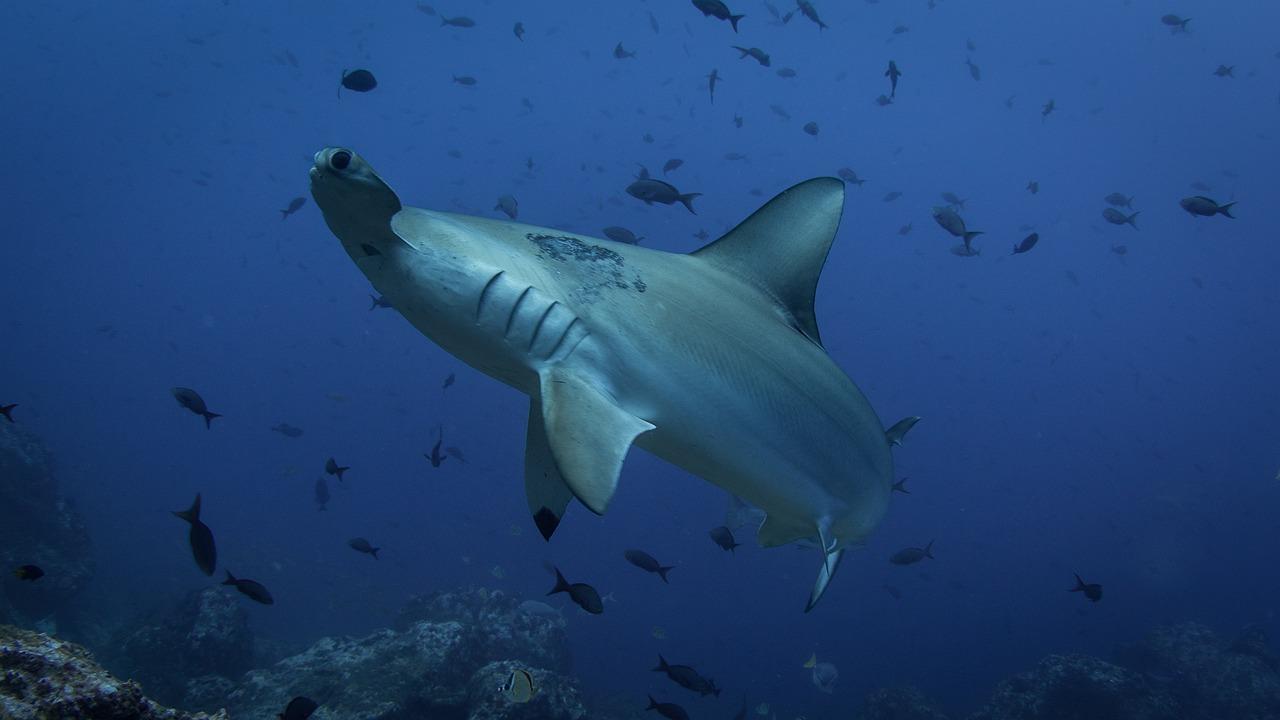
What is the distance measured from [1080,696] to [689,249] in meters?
46.3

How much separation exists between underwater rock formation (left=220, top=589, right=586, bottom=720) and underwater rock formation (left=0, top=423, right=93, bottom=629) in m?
7.41

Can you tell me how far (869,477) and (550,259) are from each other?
204 centimetres

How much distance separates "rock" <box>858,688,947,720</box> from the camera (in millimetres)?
14441

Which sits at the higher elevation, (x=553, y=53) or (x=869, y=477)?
(x=869, y=477)

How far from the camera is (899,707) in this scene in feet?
48.1

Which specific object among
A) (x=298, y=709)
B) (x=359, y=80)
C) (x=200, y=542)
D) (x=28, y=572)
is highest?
(x=359, y=80)

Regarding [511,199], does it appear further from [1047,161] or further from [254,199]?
[254,199]

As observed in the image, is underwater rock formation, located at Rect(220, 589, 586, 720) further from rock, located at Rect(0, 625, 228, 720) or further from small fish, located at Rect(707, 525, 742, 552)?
rock, located at Rect(0, 625, 228, 720)

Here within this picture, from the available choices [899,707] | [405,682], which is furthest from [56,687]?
[899,707]

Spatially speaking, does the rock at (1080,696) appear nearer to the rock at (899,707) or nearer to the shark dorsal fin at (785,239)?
the rock at (899,707)

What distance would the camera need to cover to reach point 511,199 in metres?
12.8

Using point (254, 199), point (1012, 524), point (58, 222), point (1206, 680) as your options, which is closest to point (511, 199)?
point (1206, 680)

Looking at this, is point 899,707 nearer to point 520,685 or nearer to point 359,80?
point 520,685

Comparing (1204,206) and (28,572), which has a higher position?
(1204,206)
